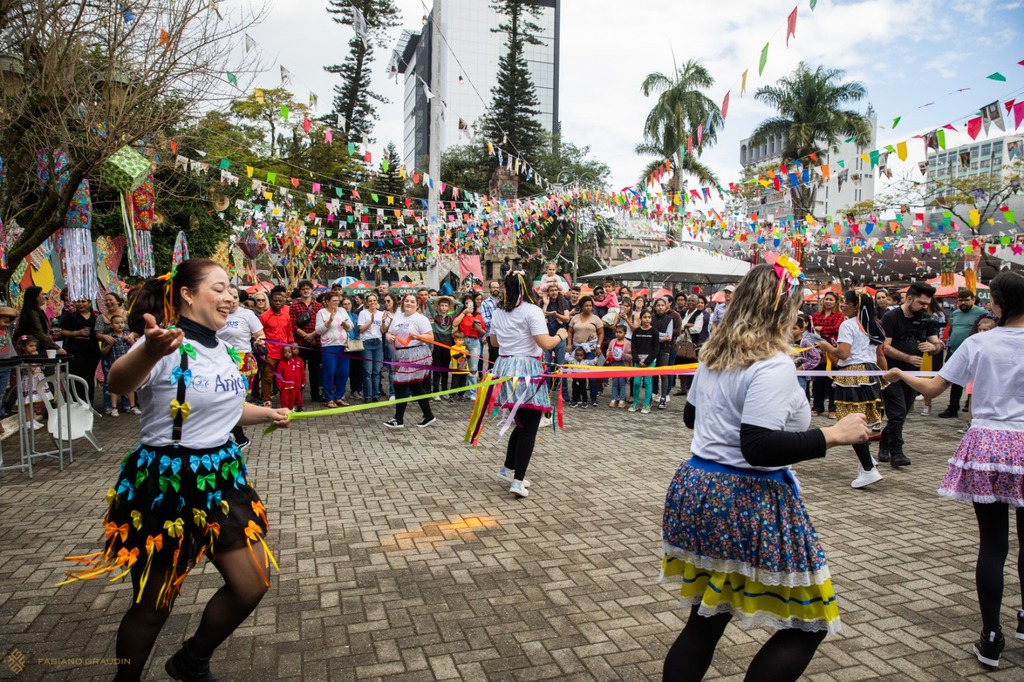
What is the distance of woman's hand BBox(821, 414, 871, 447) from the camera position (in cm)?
214

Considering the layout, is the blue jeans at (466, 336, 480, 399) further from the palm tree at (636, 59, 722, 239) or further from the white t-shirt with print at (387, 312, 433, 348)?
the palm tree at (636, 59, 722, 239)

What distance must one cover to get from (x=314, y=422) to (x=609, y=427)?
411 cm

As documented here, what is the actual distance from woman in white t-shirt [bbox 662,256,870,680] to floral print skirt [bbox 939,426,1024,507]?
4.74 feet

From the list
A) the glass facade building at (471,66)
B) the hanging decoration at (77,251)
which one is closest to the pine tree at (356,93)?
the hanging decoration at (77,251)

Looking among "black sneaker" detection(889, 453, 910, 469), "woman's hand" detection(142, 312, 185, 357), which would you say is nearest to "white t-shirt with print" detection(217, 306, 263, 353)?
"woman's hand" detection(142, 312, 185, 357)

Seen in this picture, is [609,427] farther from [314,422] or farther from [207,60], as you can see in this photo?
[207,60]

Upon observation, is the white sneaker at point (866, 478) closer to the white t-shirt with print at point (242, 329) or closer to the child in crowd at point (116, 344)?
the white t-shirt with print at point (242, 329)

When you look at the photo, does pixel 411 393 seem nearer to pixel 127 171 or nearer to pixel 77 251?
pixel 127 171

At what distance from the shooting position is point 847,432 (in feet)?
7.18

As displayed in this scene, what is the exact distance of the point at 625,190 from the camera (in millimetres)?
17594

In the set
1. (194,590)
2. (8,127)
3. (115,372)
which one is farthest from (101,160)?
(115,372)

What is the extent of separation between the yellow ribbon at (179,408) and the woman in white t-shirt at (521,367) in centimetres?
335

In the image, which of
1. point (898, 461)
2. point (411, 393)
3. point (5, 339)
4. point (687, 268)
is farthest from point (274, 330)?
point (687, 268)

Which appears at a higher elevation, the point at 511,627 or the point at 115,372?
the point at 115,372
